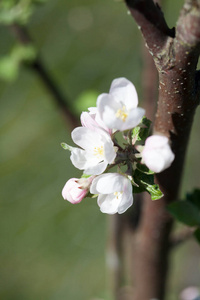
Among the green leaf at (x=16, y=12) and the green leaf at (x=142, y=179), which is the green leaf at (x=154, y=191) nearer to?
the green leaf at (x=142, y=179)

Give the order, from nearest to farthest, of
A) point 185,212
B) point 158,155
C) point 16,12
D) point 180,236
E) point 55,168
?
point 158,155 < point 185,212 < point 180,236 < point 16,12 < point 55,168

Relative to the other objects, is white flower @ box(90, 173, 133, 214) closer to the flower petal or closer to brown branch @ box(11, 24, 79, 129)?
the flower petal

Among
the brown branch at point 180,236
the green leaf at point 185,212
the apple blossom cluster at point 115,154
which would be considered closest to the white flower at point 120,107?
the apple blossom cluster at point 115,154

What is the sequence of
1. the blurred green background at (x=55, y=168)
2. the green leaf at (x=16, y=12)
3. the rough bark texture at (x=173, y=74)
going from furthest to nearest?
1. the blurred green background at (x=55, y=168)
2. the green leaf at (x=16, y=12)
3. the rough bark texture at (x=173, y=74)

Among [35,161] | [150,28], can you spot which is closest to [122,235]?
[150,28]

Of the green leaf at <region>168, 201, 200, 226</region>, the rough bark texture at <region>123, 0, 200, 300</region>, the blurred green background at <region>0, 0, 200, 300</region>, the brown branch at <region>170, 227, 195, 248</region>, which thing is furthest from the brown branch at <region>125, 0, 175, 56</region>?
the blurred green background at <region>0, 0, 200, 300</region>

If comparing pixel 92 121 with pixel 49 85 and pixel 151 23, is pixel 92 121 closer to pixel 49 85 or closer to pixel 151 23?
pixel 151 23

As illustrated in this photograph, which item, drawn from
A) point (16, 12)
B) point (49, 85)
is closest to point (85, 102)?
point (49, 85)
